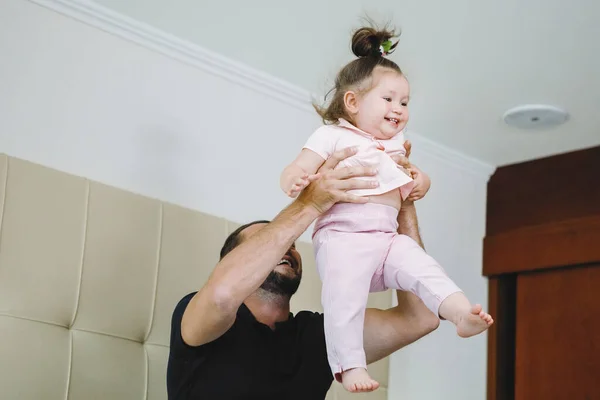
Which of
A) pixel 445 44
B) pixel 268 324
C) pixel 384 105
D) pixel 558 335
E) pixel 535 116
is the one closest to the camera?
pixel 384 105

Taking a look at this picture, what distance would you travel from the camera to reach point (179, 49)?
2787 millimetres

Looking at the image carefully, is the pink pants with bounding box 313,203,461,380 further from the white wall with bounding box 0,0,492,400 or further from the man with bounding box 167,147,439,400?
the white wall with bounding box 0,0,492,400

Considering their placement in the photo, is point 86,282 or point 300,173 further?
point 86,282

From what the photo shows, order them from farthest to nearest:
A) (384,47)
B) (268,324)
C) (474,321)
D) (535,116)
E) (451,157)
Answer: (451,157) → (535,116) → (268,324) → (384,47) → (474,321)

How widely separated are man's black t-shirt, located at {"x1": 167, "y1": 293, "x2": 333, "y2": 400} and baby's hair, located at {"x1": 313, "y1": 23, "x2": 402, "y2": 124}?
59 cm

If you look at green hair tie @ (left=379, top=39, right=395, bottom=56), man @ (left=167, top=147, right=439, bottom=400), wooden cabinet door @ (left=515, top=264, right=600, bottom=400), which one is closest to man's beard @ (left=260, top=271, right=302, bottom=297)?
man @ (left=167, top=147, right=439, bottom=400)

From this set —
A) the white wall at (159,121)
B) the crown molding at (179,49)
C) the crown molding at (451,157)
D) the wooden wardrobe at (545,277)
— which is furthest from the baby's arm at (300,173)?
the wooden wardrobe at (545,277)

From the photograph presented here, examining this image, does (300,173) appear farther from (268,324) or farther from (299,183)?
(268,324)

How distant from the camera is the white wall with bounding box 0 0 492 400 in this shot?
2453 millimetres

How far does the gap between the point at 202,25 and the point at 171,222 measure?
638 millimetres

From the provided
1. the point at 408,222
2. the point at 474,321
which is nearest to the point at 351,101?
the point at 408,222

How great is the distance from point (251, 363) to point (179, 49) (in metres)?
1.19

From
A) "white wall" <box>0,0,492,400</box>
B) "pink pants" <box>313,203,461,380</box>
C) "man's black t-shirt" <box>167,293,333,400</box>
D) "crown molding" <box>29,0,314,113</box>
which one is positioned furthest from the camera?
"crown molding" <box>29,0,314,113</box>

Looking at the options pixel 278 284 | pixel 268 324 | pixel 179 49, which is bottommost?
pixel 268 324
